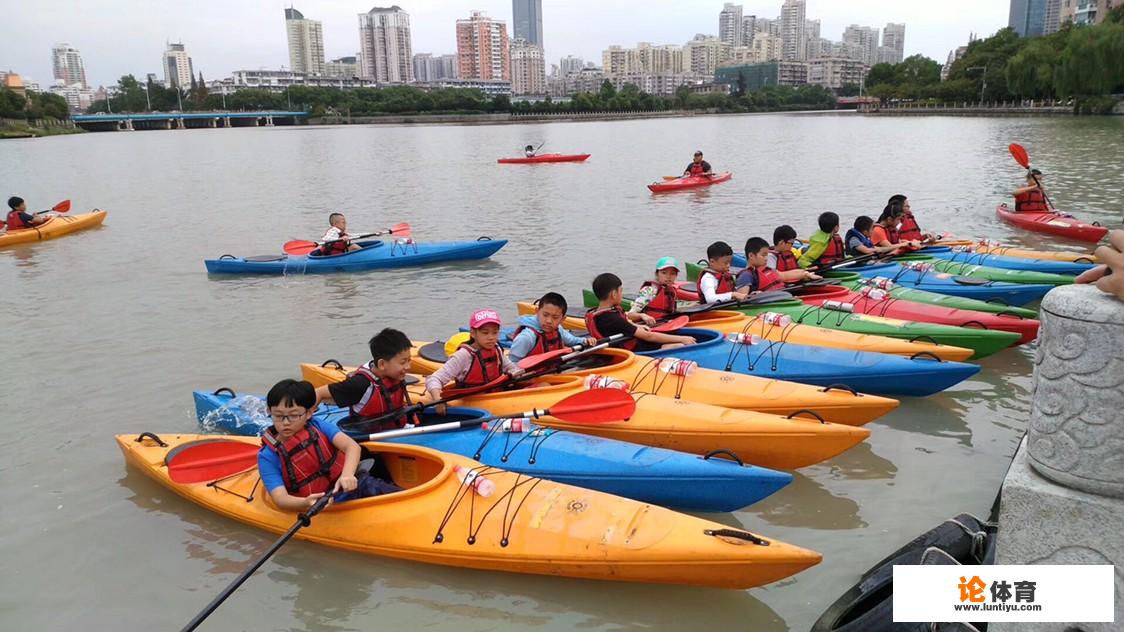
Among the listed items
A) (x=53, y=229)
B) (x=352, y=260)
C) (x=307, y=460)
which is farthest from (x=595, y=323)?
(x=53, y=229)

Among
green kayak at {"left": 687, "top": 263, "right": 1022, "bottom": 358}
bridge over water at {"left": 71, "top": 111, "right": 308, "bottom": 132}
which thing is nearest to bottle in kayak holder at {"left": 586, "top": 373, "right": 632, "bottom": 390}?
green kayak at {"left": 687, "top": 263, "right": 1022, "bottom": 358}

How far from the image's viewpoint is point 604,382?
6148 millimetres

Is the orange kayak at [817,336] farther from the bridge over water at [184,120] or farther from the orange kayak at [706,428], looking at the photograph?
the bridge over water at [184,120]

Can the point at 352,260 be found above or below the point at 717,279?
below

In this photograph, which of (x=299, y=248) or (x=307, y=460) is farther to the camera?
(x=299, y=248)

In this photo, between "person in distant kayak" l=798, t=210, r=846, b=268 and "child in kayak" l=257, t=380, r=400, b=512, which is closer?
"child in kayak" l=257, t=380, r=400, b=512

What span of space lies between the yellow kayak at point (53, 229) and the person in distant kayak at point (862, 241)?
1743 cm

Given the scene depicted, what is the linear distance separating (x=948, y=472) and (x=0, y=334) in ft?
39.3

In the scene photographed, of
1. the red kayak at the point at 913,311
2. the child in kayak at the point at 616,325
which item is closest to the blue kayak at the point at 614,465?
the child in kayak at the point at 616,325

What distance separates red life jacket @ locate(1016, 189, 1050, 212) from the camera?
15.0m

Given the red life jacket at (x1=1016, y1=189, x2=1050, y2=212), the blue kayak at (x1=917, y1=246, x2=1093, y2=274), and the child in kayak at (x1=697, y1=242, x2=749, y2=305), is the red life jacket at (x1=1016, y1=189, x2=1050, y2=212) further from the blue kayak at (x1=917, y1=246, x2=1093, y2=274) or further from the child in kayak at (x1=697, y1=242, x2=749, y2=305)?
the child in kayak at (x1=697, y1=242, x2=749, y2=305)

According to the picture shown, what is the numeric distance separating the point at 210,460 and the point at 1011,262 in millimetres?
9802

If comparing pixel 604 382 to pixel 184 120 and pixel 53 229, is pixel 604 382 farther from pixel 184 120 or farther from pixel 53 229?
pixel 184 120

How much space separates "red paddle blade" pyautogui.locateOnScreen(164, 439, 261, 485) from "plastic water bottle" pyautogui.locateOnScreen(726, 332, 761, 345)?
4.09 m
